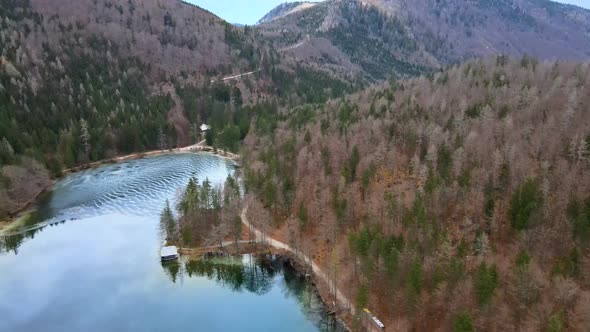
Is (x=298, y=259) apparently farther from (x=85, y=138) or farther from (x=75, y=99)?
(x=75, y=99)

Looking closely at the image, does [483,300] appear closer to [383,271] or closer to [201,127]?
[383,271]

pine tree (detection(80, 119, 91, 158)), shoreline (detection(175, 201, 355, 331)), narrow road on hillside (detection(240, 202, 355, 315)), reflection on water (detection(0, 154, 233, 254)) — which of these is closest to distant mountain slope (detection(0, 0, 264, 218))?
pine tree (detection(80, 119, 91, 158))

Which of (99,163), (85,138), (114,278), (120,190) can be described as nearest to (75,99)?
(85,138)

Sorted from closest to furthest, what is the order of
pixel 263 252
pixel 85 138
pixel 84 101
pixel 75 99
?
pixel 263 252 → pixel 85 138 → pixel 84 101 → pixel 75 99

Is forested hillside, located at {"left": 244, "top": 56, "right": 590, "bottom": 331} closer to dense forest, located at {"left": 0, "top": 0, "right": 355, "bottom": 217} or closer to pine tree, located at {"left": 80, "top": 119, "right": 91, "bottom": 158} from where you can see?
dense forest, located at {"left": 0, "top": 0, "right": 355, "bottom": 217}

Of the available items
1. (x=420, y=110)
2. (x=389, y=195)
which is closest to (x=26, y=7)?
(x=420, y=110)
